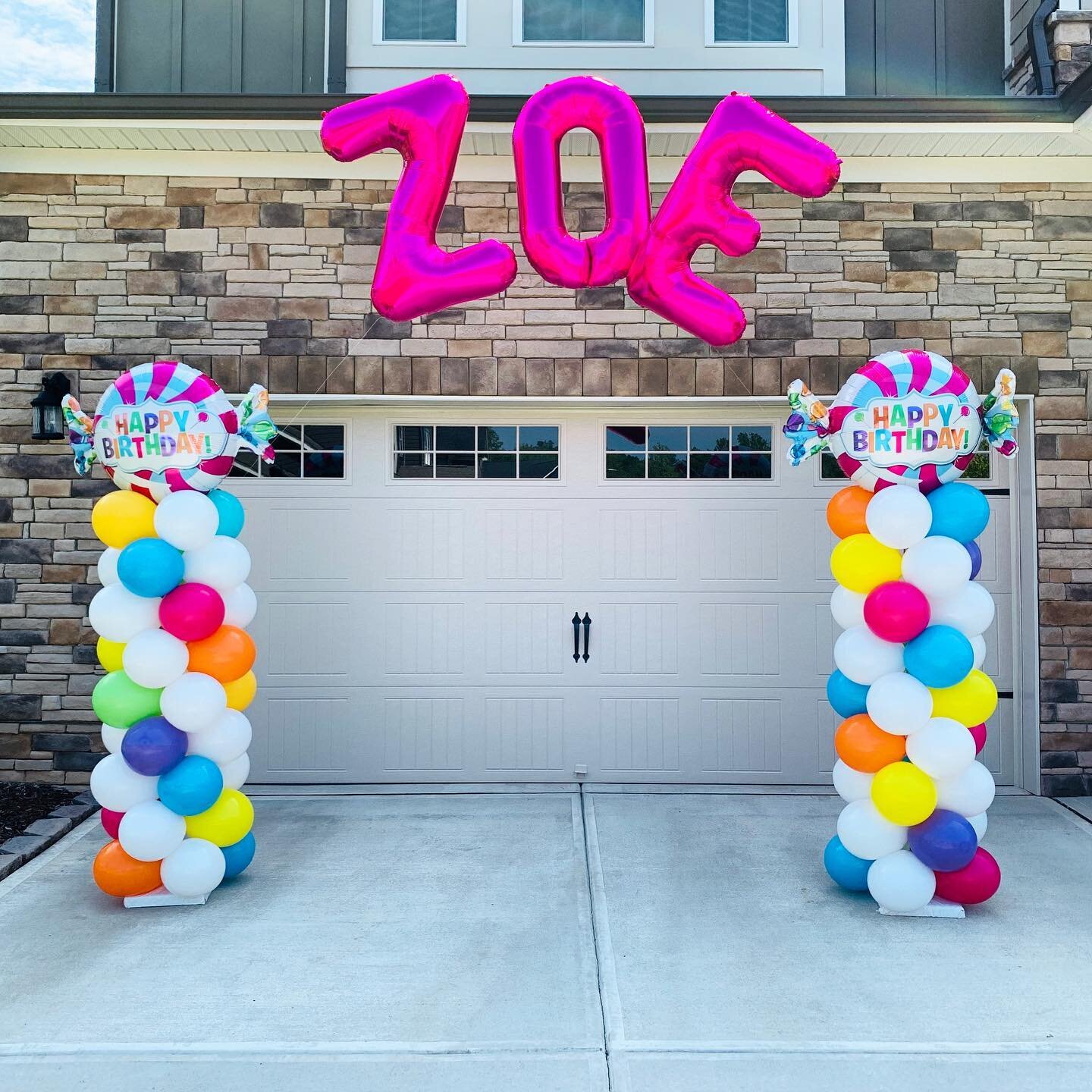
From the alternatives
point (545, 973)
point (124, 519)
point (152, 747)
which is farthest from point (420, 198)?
point (545, 973)

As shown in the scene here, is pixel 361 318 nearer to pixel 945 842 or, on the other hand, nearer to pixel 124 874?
pixel 124 874

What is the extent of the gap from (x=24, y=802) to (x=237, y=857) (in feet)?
6.49

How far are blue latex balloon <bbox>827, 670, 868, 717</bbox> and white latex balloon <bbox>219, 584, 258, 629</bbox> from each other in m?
2.56

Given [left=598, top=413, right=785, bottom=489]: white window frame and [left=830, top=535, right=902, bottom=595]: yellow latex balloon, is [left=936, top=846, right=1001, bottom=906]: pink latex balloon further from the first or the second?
[left=598, top=413, right=785, bottom=489]: white window frame

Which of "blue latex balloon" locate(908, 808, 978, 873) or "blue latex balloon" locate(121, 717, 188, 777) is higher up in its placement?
"blue latex balloon" locate(121, 717, 188, 777)

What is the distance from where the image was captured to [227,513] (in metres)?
4.24

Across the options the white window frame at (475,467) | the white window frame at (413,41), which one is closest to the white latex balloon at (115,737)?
the white window frame at (475,467)

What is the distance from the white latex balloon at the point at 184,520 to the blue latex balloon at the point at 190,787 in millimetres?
906

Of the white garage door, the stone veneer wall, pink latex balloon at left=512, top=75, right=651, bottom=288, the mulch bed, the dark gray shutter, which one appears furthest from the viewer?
the dark gray shutter

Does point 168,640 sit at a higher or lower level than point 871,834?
higher

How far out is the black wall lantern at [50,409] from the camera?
554cm

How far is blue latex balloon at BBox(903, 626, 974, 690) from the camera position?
3812mm

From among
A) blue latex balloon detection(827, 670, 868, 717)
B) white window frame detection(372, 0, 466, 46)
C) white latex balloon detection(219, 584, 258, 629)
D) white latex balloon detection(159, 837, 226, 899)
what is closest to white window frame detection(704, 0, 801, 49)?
white window frame detection(372, 0, 466, 46)

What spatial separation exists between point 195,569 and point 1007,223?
16.3 ft
